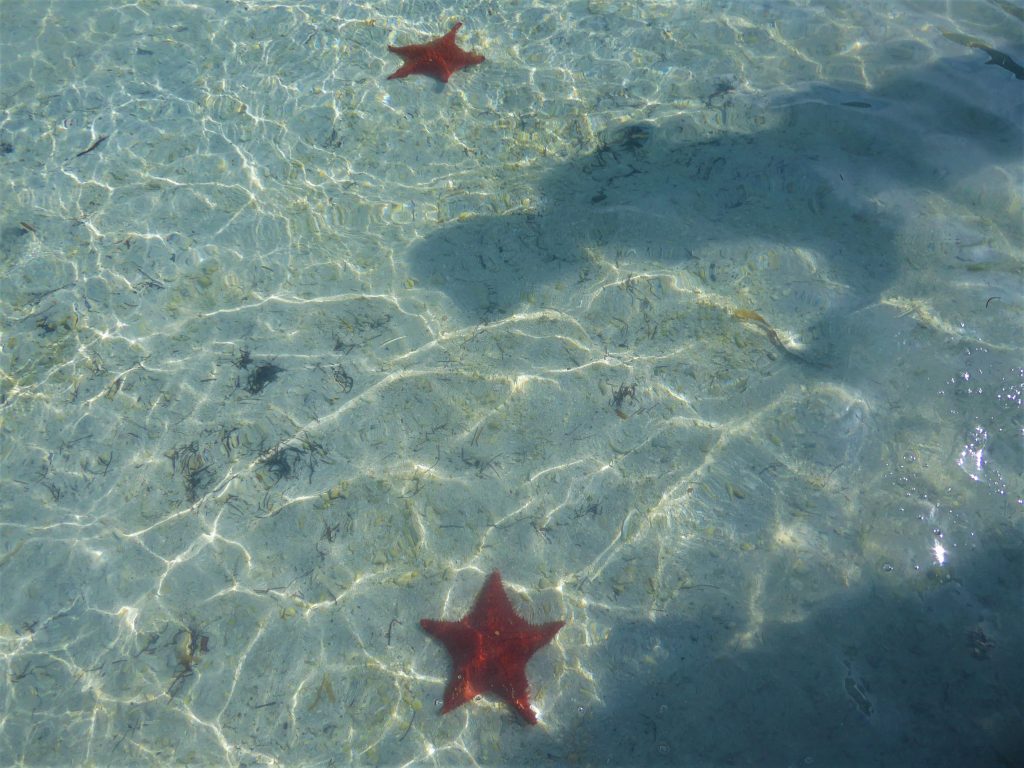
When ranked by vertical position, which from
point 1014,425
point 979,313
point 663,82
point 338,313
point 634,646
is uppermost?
point 663,82

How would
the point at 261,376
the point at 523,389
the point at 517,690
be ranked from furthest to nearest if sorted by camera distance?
the point at 261,376
the point at 523,389
the point at 517,690

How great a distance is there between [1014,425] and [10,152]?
387 inches

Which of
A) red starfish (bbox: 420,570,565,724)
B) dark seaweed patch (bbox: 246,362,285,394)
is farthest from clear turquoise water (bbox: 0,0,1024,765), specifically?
red starfish (bbox: 420,570,565,724)

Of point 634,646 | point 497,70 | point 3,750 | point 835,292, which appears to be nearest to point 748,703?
point 634,646

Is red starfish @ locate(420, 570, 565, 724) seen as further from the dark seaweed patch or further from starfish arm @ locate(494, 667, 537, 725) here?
the dark seaweed patch

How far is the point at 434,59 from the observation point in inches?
291

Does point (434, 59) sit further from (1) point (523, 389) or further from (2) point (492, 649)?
(2) point (492, 649)

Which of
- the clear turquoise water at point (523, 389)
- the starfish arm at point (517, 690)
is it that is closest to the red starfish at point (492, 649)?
the starfish arm at point (517, 690)

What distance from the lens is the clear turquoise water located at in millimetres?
4402

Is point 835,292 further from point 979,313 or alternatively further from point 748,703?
point 748,703

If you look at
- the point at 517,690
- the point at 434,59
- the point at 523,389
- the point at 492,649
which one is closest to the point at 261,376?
the point at 523,389

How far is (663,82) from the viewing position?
746cm

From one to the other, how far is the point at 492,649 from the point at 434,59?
20.5 ft

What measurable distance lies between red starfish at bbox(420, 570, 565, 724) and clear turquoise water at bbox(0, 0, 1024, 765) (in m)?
0.16
